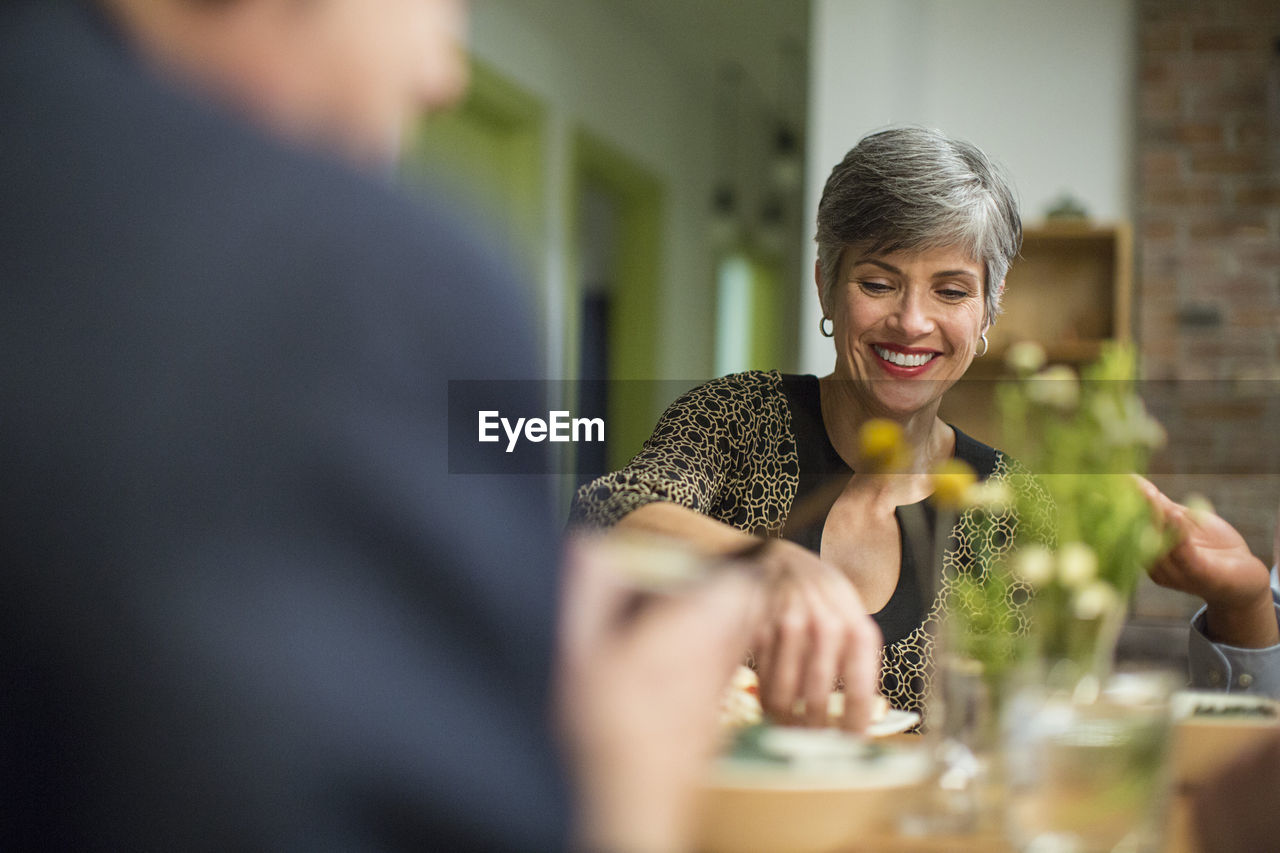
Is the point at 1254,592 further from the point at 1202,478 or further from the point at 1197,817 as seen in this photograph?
the point at 1202,478

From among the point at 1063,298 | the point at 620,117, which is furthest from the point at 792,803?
the point at 620,117

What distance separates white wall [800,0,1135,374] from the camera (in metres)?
3.25

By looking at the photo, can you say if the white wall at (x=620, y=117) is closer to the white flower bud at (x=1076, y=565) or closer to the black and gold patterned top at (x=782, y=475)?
the black and gold patterned top at (x=782, y=475)

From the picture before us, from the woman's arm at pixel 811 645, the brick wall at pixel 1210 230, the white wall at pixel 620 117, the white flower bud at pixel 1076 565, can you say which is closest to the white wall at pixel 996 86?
the brick wall at pixel 1210 230

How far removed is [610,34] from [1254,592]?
395 cm

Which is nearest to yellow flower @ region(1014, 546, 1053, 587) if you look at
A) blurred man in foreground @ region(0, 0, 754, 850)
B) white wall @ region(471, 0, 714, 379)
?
blurred man in foreground @ region(0, 0, 754, 850)

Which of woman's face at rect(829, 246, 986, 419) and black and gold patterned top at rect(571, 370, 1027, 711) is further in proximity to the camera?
woman's face at rect(829, 246, 986, 419)

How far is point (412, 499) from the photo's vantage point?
412mm

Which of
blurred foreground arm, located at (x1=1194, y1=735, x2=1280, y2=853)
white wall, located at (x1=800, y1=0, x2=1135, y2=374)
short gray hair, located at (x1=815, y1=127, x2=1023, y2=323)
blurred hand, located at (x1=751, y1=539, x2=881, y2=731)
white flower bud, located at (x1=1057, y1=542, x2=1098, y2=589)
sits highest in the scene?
white wall, located at (x1=800, y1=0, x2=1135, y2=374)

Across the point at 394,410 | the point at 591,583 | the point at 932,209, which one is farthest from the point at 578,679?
the point at 932,209

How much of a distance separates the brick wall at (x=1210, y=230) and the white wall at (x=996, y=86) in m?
0.10

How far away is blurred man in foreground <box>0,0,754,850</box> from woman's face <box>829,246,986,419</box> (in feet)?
3.20

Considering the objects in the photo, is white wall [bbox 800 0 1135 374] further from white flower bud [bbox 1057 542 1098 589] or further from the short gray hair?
white flower bud [bbox 1057 542 1098 589]

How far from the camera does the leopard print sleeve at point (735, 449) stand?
1.35 meters
